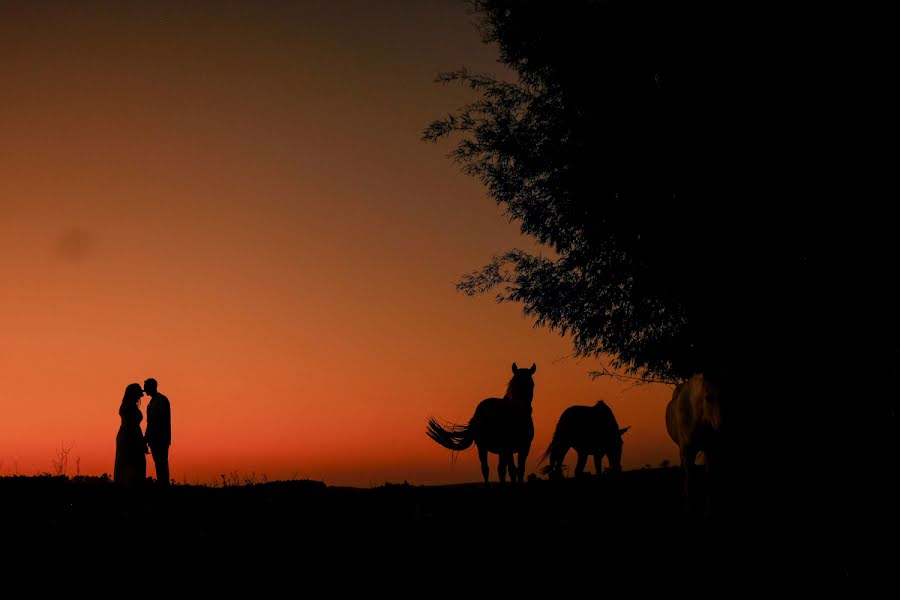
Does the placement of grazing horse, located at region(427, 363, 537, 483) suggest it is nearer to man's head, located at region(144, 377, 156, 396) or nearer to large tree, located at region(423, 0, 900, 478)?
large tree, located at region(423, 0, 900, 478)

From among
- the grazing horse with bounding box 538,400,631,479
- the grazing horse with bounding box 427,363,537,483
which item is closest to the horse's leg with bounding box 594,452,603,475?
the grazing horse with bounding box 538,400,631,479

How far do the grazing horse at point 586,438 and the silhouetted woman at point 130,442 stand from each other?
31.3ft

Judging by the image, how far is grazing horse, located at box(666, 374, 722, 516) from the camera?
11570mm

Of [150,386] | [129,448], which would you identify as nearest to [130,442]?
[129,448]

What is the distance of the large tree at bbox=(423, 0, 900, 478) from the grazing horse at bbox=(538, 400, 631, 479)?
458cm

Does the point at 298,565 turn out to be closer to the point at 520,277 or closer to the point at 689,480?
the point at 689,480

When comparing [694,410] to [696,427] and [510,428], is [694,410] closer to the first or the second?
[696,427]

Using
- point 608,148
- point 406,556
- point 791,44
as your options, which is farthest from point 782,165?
point 406,556

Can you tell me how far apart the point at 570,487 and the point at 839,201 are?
7321 millimetres

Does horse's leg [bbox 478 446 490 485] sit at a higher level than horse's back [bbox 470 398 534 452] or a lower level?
lower

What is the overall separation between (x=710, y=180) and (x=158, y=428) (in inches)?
502

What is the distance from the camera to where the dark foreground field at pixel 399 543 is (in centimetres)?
727

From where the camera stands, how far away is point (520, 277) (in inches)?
686

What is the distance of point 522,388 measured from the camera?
17719mm
